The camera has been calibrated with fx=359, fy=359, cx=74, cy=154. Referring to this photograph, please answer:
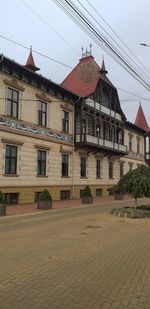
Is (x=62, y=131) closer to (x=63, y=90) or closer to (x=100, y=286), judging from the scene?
(x=63, y=90)

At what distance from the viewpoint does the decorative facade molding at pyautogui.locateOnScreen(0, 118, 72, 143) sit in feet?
75.9

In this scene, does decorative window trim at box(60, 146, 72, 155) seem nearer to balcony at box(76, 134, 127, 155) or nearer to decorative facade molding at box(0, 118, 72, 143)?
decorative facade molding at box(0, 118, 72, 143)

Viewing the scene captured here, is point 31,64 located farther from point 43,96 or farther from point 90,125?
point 90,125

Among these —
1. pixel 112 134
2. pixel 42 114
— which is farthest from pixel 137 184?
pixel 112 134

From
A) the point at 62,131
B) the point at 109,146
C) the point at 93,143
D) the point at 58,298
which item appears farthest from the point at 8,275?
the point at 109,146

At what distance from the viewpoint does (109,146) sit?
118 ft

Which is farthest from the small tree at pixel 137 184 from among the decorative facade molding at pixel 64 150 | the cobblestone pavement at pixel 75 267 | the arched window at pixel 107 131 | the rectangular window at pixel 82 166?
the arched window at pixel 107 131

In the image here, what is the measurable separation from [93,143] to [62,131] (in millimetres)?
3756

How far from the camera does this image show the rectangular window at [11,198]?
23.4 m

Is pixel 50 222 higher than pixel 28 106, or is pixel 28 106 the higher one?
pixel 28 106

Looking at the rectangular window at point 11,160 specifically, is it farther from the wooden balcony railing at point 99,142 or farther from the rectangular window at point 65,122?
the wooden balcony railing at point 99,142

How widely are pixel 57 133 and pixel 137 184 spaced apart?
12.4 meters

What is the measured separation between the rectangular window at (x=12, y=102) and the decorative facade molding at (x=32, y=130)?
0.63m

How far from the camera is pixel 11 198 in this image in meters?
23.8
